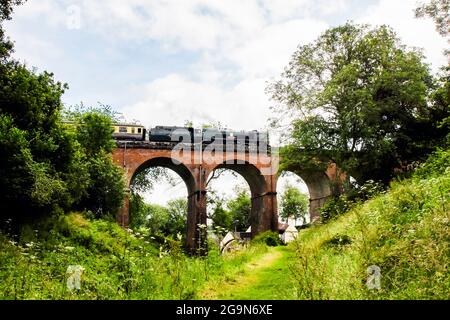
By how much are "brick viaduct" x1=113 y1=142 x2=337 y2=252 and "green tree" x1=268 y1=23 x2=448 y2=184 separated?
6093 millimetres

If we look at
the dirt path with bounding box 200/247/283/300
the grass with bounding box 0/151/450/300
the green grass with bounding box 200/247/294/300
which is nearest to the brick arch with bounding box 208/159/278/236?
the grass with bounding box 0/151/450/300

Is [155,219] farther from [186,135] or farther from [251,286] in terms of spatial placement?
[251,286]

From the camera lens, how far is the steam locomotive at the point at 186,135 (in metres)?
29.4

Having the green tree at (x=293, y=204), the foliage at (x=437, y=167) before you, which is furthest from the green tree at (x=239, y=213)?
the foliage at (x=437, y=167)

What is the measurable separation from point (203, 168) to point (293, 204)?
31009 mm

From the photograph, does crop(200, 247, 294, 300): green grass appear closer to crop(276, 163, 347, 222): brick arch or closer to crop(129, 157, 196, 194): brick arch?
crop(129, 157, 196, 194): brick arch

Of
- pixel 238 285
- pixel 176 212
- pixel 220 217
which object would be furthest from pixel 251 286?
pixel 176 212

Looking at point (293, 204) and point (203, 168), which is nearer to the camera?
point (203, 168)

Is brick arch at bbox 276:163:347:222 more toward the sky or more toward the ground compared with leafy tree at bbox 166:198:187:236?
more toward the ground

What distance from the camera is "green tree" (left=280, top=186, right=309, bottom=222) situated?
54.3m

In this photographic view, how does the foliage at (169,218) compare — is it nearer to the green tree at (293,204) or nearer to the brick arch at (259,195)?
the green tree at (293,204)

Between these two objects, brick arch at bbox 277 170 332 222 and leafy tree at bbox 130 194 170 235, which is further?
leafy tree at bbox 130 194 170 235

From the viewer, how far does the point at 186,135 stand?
99.2 ft
